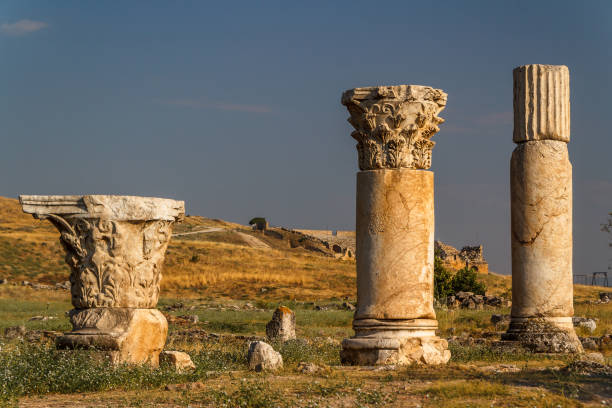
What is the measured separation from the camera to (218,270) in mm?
53562

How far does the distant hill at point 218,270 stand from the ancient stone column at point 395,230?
3091 centimetres

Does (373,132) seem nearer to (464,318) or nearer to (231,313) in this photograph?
(464,318)

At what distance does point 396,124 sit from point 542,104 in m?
4.95

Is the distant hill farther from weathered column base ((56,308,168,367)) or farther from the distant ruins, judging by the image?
weathered column base ((56,308,168,367))

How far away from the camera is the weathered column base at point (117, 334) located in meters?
10.7

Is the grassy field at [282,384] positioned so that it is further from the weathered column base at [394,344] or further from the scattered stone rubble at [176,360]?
the weathered column base at [394,344]

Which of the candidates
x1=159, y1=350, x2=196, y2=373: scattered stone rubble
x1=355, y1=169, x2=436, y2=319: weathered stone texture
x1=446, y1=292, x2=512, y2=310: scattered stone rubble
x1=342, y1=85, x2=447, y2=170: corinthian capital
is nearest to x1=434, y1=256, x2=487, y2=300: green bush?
x1=446, y1=292, x2=512, y2=310: scattered stone rubble

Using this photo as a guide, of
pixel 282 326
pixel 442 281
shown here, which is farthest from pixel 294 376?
pixel 442 281

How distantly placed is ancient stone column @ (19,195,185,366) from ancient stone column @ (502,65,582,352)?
7.88 m

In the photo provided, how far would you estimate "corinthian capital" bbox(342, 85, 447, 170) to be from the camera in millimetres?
13133

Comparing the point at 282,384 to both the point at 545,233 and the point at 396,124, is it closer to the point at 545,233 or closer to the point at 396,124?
the point at 396,124

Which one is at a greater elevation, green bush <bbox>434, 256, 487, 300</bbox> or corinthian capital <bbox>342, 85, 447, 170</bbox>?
corinthian capital <bbox>342, 85, 447, 170</bbox>

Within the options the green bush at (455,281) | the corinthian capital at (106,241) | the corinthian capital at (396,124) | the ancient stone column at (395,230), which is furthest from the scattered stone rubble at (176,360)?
the green bush at (455,281)

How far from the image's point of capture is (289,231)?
87.7 meters
